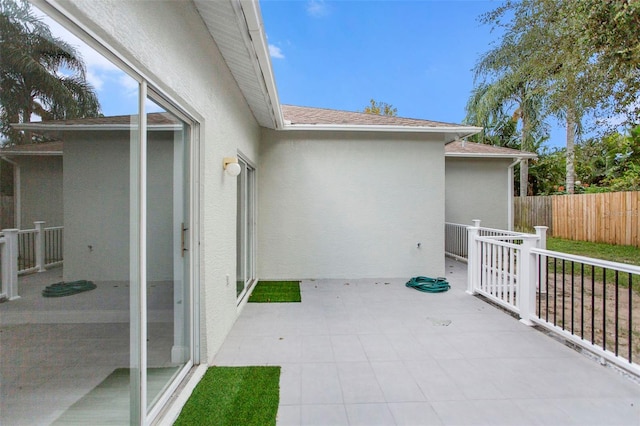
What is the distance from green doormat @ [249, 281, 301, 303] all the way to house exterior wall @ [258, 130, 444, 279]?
414 millimetres

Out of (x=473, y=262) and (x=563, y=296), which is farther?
(x=473, y=262)

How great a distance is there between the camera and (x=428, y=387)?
300cm

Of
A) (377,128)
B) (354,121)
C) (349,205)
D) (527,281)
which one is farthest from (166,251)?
(354,121)

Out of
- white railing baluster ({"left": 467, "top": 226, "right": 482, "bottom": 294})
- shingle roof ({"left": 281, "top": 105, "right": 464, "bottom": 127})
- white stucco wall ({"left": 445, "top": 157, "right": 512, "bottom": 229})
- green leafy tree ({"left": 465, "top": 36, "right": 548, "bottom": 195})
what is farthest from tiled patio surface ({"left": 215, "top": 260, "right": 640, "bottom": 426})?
green leafy tree ({"left": 465, "top": 36, "right": 548, "bottom": 195})

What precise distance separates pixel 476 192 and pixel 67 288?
10579 millimetres

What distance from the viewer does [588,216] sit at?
42.6 feet

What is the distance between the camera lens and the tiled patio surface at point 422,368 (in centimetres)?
263

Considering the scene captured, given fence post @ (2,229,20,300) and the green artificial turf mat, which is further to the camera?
the green artificial turf mat

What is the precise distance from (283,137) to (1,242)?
20.2ft

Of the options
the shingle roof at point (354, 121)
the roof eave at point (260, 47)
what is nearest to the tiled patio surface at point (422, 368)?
the roof eave at point (260, 47)

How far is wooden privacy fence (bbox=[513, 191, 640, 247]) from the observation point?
37.6 feet

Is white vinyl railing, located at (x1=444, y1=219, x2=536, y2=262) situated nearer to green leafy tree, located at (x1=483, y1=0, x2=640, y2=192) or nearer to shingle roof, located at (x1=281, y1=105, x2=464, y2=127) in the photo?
shingle roof, located at (x1=281, y1=105, x2=464, y2=127)

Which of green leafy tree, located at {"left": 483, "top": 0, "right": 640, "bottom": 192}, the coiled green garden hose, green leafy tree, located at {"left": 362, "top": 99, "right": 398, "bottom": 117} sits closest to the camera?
green leafy tree, located at {"left": 483, "top": 0, "right": 640, "bottom": 192}

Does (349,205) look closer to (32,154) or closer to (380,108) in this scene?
(32,154)
